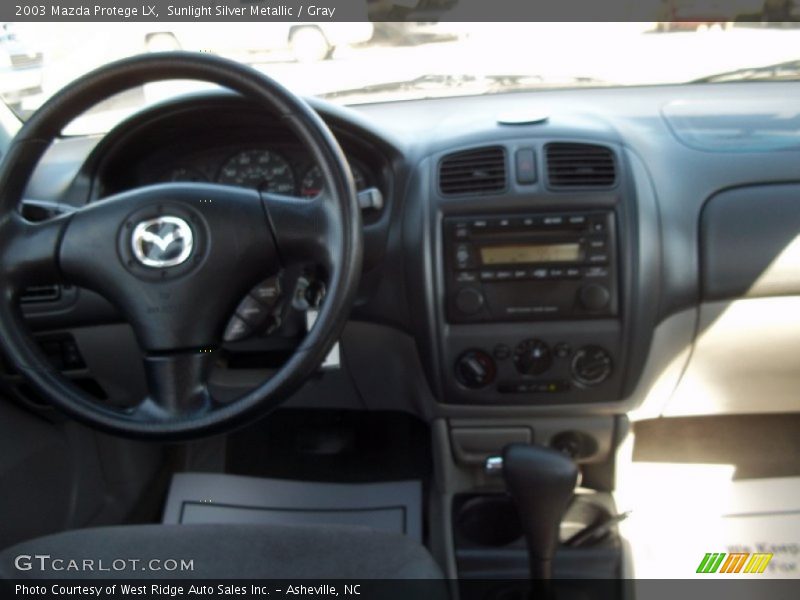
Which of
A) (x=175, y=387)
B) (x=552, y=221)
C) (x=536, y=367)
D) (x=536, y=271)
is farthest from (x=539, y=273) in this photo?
(x=175, y=387)

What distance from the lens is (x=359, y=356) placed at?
191 centimetres

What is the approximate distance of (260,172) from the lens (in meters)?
1.76

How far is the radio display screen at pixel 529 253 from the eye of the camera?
164 cm

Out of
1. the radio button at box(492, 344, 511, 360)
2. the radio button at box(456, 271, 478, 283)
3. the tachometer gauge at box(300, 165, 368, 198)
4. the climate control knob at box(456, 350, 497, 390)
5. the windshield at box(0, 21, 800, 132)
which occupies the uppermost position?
the windshield at box(0, 21, 800, 132)

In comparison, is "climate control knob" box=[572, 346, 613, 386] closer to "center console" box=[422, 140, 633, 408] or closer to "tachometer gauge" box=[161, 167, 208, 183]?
"center console" box=[422, 140, 633, 408]

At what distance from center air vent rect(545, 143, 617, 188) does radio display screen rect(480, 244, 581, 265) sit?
0.13m

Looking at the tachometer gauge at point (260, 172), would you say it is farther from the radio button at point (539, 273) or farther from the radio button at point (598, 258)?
the radio button at point (598, 258)

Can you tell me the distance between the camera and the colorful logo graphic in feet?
6.27

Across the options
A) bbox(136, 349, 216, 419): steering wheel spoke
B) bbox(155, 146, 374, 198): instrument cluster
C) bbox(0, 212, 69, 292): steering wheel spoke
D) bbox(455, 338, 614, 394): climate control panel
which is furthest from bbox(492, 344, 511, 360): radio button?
bbox(0, 212, 69, 292): steering wheel spoke

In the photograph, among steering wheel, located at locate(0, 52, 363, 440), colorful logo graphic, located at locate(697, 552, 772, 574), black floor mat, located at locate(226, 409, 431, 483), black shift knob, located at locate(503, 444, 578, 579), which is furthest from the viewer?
black floor mat, located at locate(226, 409, 431, 483)

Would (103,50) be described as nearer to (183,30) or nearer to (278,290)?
(183,30)

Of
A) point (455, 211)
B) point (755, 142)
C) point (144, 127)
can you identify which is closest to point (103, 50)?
point (144, 127)

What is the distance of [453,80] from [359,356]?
2.38ft

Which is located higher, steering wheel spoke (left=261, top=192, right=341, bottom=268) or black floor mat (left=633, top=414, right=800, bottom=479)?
steering wheel spoke (left=261, top=192, right=341, bottom=268)
